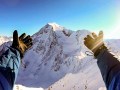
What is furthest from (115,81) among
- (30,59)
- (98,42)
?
(30,59)

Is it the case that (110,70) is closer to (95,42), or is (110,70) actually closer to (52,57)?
(95,42)

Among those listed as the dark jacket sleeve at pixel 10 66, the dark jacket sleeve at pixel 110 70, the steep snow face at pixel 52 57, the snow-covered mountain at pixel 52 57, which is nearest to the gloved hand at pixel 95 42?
the dark jacket sleeve at pixel 110 70

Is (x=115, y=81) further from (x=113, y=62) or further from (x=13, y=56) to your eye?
(x=13, y=56)

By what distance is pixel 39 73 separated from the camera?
537 ft

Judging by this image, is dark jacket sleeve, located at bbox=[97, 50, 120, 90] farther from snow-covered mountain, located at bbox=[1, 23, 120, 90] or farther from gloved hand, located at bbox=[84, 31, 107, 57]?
snow-covered mountain, located at bbox=[1, 23, 120, 90]

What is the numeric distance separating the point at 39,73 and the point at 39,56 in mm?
29053

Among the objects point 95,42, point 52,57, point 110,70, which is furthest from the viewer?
point 52,57

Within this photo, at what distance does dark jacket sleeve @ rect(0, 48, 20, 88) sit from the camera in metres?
2.61

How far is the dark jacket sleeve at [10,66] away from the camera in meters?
2.61

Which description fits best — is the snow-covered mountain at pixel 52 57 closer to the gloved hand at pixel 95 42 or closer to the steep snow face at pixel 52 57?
the steep snow face at pixel 52 57

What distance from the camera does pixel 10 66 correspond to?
2.85 m

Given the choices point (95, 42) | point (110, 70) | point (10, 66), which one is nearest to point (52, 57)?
point (95, 42)

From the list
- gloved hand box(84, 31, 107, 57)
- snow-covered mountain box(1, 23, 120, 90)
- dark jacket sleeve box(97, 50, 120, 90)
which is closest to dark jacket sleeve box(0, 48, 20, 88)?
dark jacket sleeve box(97, 50, 120, 90)

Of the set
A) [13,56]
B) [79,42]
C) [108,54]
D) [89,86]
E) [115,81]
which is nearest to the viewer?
[115,81]
